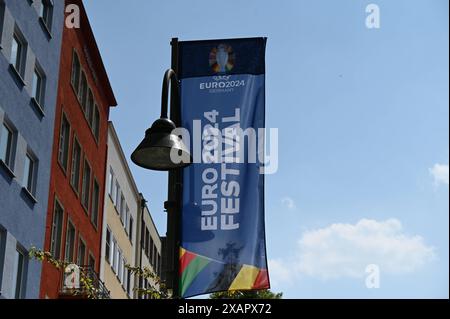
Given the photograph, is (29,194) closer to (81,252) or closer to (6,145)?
Result: (6,145)

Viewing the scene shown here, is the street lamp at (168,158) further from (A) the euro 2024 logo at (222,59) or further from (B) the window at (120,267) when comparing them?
(B) the window at (120,267)

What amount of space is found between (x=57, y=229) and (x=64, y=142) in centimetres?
338

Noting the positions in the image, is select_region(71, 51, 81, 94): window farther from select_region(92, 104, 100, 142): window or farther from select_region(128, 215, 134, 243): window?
select_region(128, 215, 134, 243): window

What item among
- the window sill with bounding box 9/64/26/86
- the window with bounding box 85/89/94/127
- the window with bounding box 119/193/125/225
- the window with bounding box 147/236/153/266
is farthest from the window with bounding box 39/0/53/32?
the window with bounding box 147/236/153/266

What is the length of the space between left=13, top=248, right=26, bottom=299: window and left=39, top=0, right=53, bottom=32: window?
7.99m

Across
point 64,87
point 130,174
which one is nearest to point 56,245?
point 64,87

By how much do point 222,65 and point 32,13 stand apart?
58.2 feet

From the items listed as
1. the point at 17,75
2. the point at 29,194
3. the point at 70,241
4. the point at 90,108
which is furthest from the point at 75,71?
the point at 29,194

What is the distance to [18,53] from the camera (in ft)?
87.4

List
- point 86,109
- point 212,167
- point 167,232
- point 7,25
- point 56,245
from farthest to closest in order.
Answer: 1. point 86,109
2. point 56,245
3. point 7,25
4. point 212,167
5. point 167,232

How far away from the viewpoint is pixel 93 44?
36250mm


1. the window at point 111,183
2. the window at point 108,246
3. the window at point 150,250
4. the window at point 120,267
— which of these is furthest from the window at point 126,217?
the window at point 150,250
